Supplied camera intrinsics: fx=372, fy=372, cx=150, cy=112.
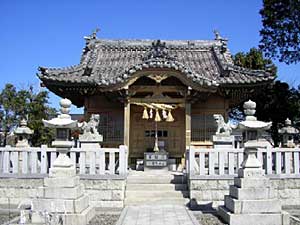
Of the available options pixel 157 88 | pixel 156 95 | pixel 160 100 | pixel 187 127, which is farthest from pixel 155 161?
pixel 157 88

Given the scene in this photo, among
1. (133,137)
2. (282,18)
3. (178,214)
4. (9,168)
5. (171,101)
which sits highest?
(282,18)

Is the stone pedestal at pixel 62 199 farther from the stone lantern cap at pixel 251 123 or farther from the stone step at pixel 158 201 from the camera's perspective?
the stone lantern cap at pixel 251 123

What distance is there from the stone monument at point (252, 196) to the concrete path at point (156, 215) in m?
1.07

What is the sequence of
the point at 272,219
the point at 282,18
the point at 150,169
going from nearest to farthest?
the point at 272,219
the point at 150,169
the point at 282,18

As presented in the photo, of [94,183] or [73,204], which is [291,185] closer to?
[94,183]

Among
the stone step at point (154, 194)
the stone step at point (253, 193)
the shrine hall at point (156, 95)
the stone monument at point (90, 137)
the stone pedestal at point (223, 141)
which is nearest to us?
the stone step at point (253, 193)

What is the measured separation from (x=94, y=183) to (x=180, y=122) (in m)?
6.93

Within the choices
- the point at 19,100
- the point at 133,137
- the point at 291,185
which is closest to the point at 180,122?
the point at 133,137

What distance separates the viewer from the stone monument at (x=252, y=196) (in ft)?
29.1

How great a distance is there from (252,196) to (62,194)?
15.2 ft

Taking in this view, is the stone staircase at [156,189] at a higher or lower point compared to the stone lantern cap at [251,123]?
lower

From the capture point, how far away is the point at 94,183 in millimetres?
11938

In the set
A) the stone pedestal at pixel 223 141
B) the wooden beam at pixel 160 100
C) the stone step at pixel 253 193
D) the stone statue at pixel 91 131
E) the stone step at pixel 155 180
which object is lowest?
the stone step at pixel 155 180

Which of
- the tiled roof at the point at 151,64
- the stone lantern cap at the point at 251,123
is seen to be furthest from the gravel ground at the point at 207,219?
the tiled roof at the point at 151,64
